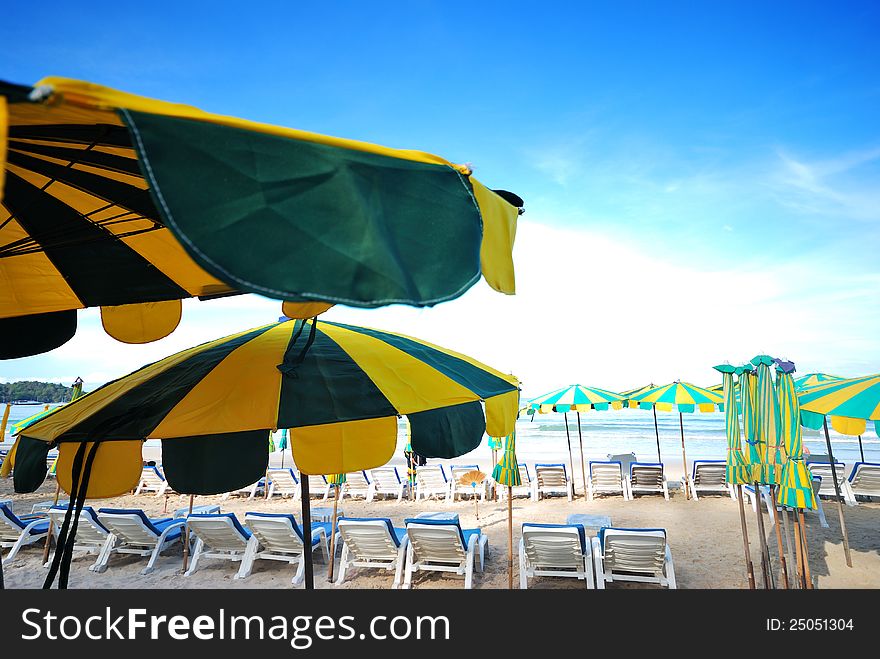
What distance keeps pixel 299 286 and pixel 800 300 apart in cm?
5510

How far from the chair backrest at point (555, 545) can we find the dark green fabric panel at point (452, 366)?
3231mm

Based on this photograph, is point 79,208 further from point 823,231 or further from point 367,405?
point 823,231

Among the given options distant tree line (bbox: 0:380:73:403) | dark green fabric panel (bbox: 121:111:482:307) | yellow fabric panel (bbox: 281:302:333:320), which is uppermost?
distant tree line (bbox: 0:380:73:403)

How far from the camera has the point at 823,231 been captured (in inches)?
1284

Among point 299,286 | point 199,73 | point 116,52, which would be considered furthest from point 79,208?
point 199,73

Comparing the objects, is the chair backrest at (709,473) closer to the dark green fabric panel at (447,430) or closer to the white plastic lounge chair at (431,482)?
the white plastic lounge chair at (431,482)

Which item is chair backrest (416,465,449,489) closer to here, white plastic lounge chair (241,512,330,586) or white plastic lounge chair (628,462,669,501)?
white plastic lounge chair (628,462,669,501)

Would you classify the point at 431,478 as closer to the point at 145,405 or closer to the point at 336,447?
the point at 336,447

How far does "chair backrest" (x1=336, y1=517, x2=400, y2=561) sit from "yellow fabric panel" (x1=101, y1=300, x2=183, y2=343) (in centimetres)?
352

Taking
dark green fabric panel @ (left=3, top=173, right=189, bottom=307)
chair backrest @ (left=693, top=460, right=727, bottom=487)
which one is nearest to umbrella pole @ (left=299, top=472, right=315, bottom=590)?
dark green fabric panel @ (left=3, top=173, right=189, bottom=307)

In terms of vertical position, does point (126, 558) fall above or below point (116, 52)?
below

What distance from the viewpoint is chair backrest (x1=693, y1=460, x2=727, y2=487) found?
37.1 ft

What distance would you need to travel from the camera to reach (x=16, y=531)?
7.74m

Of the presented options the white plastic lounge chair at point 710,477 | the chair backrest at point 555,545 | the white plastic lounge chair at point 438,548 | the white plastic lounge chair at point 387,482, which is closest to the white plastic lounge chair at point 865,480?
the white plastic lounge chair at point 710,477
